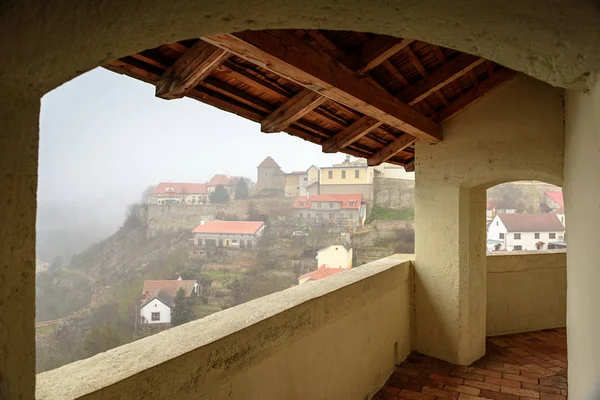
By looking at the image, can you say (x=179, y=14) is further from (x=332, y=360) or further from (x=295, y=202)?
(x=295, y=202)

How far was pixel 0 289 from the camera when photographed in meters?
0.75

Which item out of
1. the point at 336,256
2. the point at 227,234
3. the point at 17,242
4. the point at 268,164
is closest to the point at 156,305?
the point at 227,234

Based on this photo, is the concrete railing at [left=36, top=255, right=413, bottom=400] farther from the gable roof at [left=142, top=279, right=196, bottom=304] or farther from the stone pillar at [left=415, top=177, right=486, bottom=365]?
the gable roof at [left=142, top=279, right=196, bottom=304]

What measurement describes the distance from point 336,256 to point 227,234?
5.64m

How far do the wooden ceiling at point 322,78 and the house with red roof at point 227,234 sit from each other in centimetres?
1458

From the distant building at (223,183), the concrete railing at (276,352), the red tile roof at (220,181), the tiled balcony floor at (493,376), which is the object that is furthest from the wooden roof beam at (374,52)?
the red tile roof at (220,181)

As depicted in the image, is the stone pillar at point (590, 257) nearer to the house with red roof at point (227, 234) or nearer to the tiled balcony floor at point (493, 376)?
the tiled balcony floor at point (493, 376)

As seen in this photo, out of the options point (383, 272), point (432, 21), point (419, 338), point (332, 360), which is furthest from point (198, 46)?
point (419, 338)

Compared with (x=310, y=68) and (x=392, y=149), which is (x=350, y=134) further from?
(x=310, y=68)

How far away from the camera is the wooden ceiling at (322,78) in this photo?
5.98 feet

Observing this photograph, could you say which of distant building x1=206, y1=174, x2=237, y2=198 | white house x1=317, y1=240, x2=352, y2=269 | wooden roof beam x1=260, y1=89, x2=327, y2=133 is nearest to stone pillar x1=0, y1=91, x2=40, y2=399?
wooden roof beam x1=260, y1=89, x2=327, y2=133

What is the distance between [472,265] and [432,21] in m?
3.73

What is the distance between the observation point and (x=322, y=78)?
6.90ft

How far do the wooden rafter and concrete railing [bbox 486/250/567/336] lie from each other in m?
2.13
